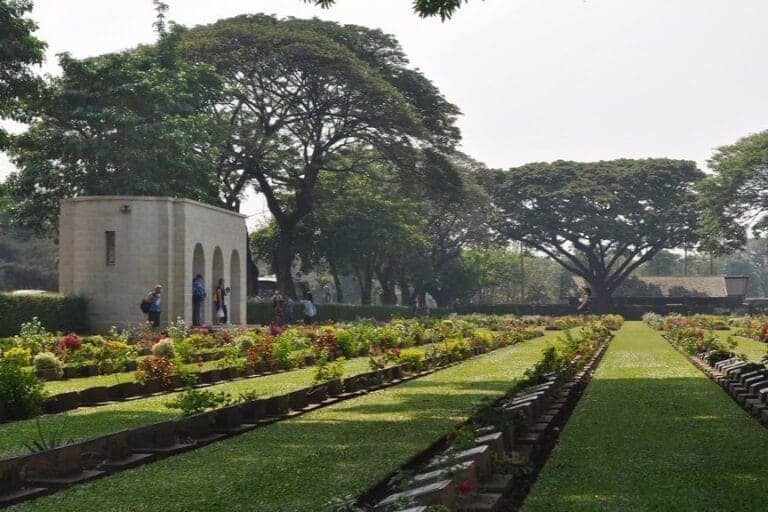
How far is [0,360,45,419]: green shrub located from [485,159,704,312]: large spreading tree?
64520mm

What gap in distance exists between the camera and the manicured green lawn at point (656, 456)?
6859mm

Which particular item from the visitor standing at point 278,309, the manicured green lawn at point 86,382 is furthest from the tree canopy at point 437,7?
the visitor standing at point 278,309

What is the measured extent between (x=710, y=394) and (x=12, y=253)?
67.3 m

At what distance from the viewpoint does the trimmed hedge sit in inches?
1171

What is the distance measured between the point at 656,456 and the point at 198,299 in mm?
28452

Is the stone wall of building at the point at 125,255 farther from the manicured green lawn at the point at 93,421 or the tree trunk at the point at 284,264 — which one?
the manicured green lawn at the point at 93,421

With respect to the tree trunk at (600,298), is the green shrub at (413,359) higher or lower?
lower

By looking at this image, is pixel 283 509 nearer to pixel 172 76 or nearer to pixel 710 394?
pixel 710 394

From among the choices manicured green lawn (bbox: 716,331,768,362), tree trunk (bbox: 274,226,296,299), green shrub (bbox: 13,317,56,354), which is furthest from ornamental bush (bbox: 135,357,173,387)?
tree trunk (bbox: 274,226,296,299)

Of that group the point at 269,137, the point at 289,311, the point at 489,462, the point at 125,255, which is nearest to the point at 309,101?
the point at 269,137

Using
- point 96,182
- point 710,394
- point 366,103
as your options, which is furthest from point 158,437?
point 366,103

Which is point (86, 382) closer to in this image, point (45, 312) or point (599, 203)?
point (45, 312)

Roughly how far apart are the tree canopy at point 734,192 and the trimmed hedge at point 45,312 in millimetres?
43269

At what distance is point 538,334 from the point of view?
136 ft
